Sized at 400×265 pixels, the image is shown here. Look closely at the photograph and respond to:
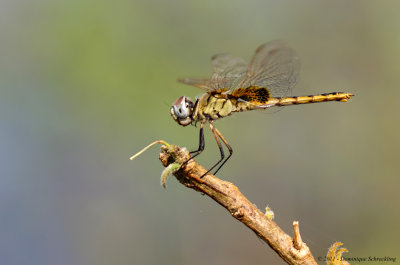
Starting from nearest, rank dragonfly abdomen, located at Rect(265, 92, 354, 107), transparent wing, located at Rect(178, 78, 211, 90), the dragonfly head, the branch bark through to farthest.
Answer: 1. the branch bark
2. the dragonfly head
3. transparent wing, located at Rect(178, 78, 211, 90)
4. dragonfly abdomen, located at Rect(265, 92, 354, 107)

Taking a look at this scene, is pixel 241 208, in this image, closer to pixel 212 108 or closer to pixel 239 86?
pixel 212 108

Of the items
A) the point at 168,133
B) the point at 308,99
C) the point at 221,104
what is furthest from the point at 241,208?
the point at 168,133

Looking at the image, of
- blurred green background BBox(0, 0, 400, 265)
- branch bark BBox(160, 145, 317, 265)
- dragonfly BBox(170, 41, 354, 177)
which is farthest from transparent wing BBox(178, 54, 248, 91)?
blurred green background BBox(0, 0, 400, 265)

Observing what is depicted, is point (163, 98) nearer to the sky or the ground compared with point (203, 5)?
nearer to the ground

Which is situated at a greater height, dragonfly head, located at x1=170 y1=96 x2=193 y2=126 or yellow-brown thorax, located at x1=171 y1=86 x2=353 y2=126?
yellow-brown thorax, located at x1=171 y1=86 x2=353 y2=126

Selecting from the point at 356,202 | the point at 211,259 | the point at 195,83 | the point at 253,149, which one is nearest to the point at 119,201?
the point at 211,259

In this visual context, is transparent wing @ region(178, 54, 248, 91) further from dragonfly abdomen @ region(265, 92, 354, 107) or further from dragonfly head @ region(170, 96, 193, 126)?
dragonfly abdomen @ region(265, 92, 354, 107)

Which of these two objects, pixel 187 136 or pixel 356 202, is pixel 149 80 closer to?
pixel 187 136

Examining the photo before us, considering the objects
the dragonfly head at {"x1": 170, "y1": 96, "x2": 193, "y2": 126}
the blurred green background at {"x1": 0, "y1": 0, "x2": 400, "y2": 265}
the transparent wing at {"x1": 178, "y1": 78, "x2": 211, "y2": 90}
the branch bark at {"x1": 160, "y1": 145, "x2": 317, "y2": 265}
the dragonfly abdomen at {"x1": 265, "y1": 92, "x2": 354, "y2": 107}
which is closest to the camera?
the branch bark at {"x1": 160, "y1": 145, "x2": 317, "y2": 265}

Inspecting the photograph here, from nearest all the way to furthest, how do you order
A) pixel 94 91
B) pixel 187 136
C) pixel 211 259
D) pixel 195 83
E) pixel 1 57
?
pixel 195 83
pixel 211 259
pixel 187 136
pixel 94 91
pixel 1 57
